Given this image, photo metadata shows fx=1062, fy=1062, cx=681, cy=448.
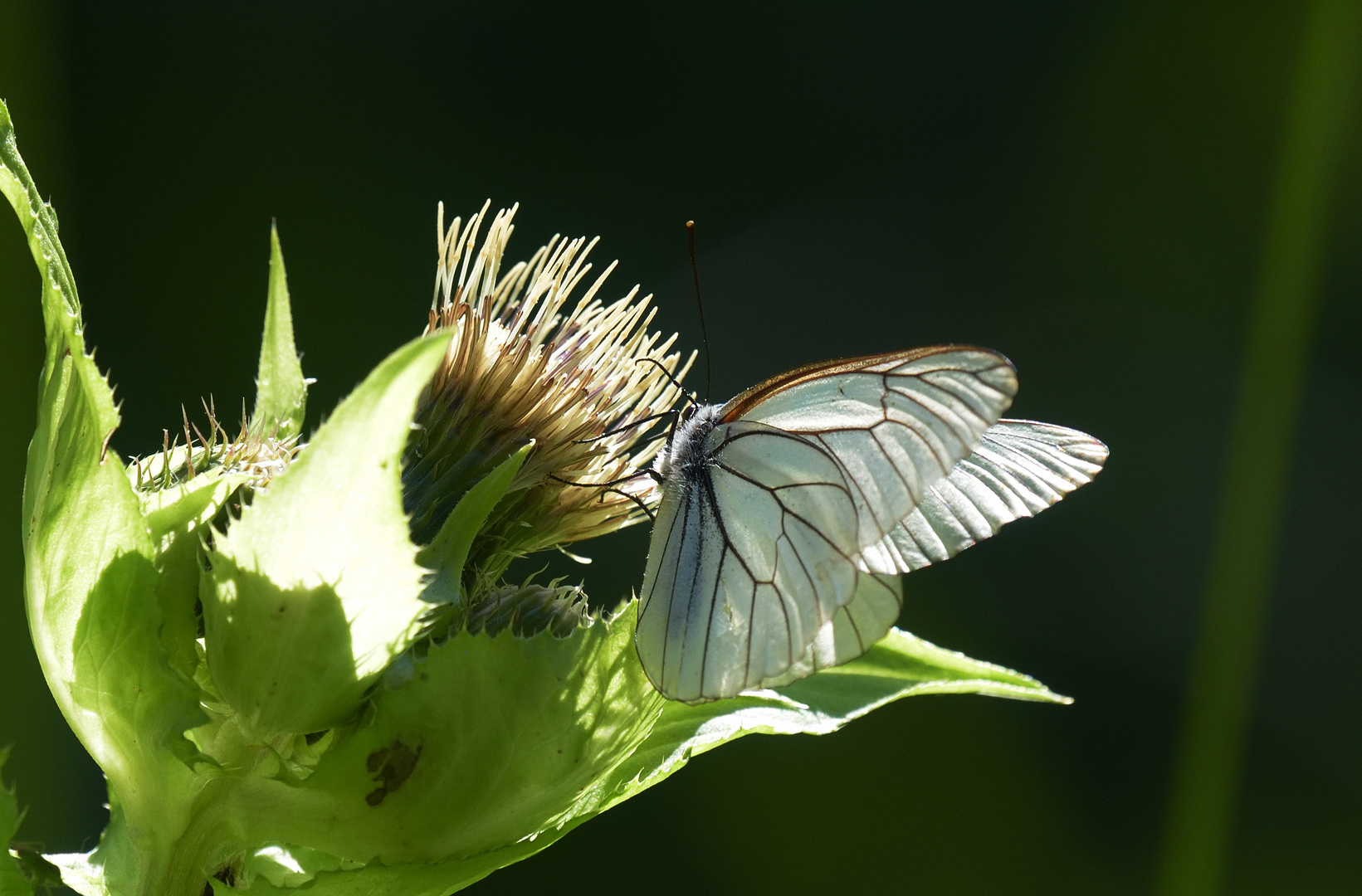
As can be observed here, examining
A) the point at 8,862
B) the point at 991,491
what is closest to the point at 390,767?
the point at 8,862

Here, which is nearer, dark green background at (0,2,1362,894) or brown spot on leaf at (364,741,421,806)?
brown spot on leaf at (364,741,421,806)

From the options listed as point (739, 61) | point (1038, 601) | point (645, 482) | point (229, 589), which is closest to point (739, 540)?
point (645, 482)

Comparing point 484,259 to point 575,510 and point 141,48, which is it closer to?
point 575,510

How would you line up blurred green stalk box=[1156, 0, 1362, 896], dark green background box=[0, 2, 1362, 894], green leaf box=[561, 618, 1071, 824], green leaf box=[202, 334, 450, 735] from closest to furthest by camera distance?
green leaf box=[202, 334, 450, 735]
green leaf box=[561, 618, 1071, 824]
blurred green stalk box=[1156, 0, 1362, 896]
dark green background box=[0, 2, 1362, 894]

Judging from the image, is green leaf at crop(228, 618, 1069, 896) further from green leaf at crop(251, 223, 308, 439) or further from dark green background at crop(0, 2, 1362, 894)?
dark green background at crop(0, 2, 1362, 894)

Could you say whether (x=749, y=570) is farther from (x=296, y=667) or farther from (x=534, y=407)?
(x=296, y=667)

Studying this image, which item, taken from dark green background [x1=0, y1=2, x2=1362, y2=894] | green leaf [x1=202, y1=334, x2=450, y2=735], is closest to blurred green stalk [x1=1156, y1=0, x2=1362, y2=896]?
dark green background [x1=0, y1=2, x2=1362, y2=894]
